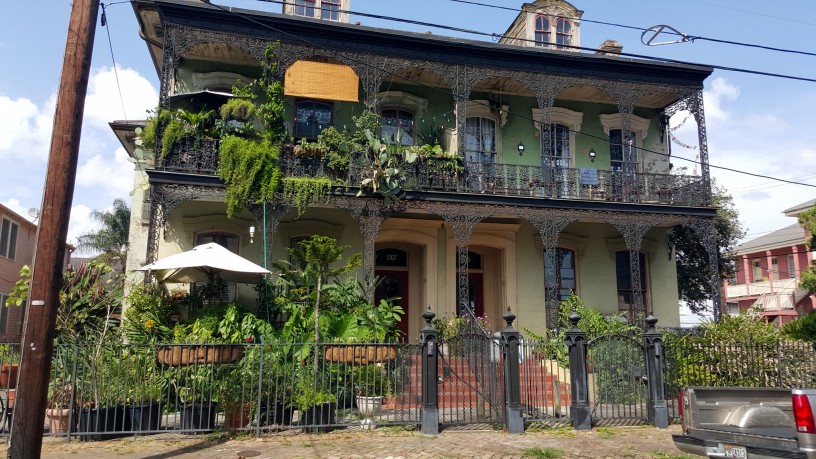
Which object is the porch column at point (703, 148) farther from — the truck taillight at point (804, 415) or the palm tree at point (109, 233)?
the palm tree at point (109, 233)

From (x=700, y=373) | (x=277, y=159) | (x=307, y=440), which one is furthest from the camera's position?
(x=277, y=159)

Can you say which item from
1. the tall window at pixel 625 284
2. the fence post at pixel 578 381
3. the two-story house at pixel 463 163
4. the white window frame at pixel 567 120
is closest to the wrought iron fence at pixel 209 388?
the fence post at pixel 578 381

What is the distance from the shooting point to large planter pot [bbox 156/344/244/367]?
8469 millimetres

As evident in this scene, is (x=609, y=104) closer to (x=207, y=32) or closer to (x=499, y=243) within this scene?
(x=499, y=243)

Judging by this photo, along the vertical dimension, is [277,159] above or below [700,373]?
above

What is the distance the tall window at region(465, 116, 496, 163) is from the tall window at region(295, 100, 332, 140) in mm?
3796

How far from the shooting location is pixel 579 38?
1764 cm

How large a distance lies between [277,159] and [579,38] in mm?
10146

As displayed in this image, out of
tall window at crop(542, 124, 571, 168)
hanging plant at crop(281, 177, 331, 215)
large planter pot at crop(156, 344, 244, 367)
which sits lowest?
large planter pot at crop(156, 344, 244, 367)

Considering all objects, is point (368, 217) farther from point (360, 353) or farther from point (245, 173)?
point (360, 353)

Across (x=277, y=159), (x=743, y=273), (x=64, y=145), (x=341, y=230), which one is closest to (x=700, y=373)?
(x=341, y=230)

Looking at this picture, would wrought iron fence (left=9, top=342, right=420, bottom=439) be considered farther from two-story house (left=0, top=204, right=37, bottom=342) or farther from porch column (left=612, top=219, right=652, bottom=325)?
two-story house (left=0, top=204, right=37, bottom=342)

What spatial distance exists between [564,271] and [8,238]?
1974 cm

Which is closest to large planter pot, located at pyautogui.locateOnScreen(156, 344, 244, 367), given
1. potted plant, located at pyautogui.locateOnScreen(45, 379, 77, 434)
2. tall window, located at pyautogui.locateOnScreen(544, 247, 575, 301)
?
potted plant, located at pyautogui.locateOnScreen(45, 379, 77, 434)
